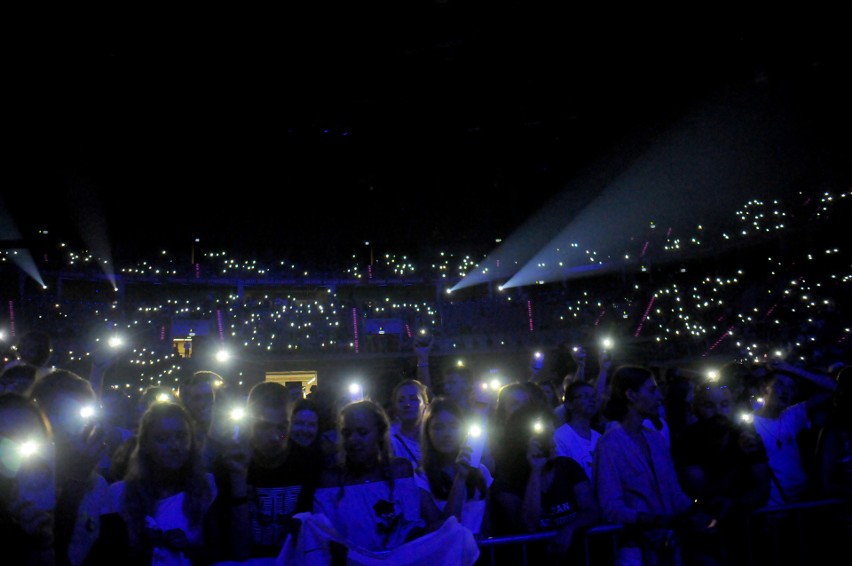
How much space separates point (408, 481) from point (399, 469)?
8 centimetres

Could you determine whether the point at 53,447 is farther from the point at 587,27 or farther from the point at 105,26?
the point at 587,27

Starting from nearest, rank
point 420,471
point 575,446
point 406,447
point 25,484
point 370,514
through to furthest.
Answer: point 25,484 < point 370,514 < point 420,471 < point 406,447 < point 575,446

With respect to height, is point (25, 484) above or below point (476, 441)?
above

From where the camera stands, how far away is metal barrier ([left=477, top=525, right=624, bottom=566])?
3.27 meters

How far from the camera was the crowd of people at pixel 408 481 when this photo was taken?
278cm

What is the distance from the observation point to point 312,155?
14.4 m

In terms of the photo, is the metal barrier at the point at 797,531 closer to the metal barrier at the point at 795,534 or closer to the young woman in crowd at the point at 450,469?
the metal barrier at the point at 795,534

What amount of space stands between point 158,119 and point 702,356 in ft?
64.5

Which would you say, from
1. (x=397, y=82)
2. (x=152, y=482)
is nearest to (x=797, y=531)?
(x=152, y=482)

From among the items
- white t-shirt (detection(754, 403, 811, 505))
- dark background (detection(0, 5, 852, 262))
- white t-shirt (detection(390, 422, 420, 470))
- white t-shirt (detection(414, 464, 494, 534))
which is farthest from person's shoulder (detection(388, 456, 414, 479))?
dark background (detection(0, 5, 852, 262))

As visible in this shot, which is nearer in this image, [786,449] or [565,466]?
[565,466]

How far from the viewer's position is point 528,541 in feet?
10.9

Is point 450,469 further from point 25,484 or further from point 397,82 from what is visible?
point 397,82

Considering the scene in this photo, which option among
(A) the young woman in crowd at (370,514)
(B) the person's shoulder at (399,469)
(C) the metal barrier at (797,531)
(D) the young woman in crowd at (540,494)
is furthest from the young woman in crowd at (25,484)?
(C) the metal barrier at (797,531)
